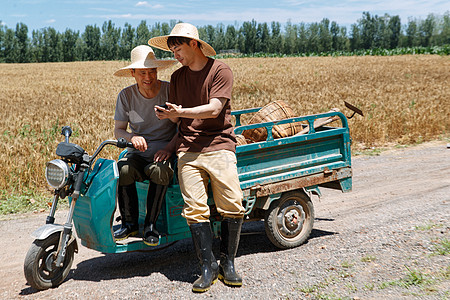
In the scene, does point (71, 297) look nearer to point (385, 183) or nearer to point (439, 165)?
point (385, 183)

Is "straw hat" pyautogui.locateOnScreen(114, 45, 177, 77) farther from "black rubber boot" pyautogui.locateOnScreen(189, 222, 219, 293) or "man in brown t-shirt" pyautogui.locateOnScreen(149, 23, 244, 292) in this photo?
"black rubber boot" pyautogui.locateOnScreen(189, 222, 219, 293)

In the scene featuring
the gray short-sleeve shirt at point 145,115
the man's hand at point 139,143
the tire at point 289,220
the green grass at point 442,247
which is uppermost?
the gray short-sleeve shirt at point 145,115

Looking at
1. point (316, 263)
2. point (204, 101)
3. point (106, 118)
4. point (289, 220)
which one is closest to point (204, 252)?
point (316, 263)

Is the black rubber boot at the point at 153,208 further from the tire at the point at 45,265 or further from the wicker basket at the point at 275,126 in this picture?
the wicker basket at the point at 275,126

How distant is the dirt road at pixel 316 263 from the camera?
159 inches

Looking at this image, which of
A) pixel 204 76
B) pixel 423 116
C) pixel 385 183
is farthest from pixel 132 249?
pixel 423 116

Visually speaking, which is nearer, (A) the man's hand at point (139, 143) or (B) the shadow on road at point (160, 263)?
(A) the man's hand at point (139, 143)

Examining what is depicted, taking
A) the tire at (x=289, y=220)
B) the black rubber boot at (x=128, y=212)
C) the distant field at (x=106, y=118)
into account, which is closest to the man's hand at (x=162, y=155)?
the black rubber boot at (x=128, y=212)

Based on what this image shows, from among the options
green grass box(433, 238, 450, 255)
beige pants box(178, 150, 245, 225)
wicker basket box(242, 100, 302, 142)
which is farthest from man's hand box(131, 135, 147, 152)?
green grass box(433, 238, 450, 255)

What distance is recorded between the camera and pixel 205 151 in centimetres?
434

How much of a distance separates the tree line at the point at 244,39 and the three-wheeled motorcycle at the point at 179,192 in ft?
353

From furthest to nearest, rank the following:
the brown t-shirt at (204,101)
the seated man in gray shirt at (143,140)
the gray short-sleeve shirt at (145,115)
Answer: the gray short-sleeve shirt at (145,115), the seated man in gray shirt at (143,140), the brown t-shirt at (204,101)

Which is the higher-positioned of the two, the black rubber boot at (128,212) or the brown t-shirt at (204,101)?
the brown t-shirt at (204,101)

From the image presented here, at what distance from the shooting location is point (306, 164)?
5195 millimetres
